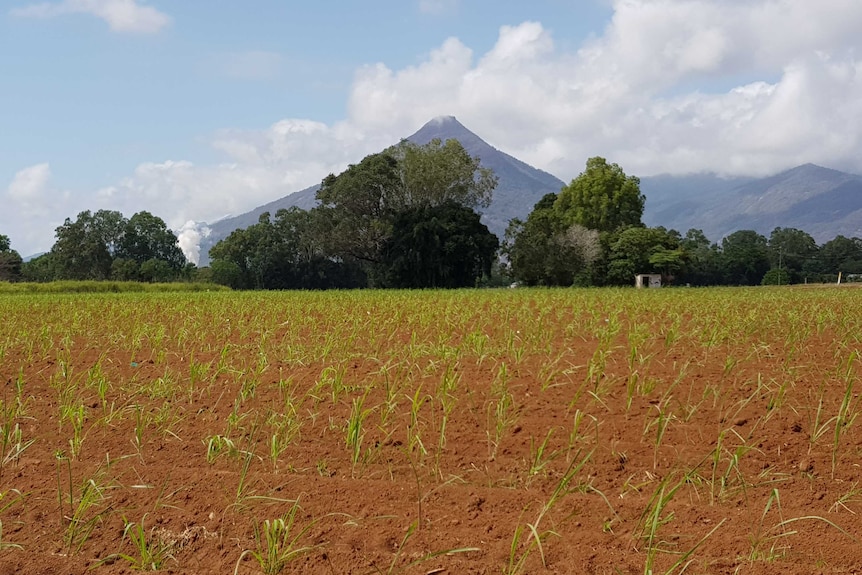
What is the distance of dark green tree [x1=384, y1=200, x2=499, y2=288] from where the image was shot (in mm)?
42156

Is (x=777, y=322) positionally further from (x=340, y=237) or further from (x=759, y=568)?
(x=340, y=237)

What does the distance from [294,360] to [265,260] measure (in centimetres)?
5389

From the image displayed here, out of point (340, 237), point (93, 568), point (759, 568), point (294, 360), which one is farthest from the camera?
point (340, 237)

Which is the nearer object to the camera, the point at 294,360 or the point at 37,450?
the point at 37,450

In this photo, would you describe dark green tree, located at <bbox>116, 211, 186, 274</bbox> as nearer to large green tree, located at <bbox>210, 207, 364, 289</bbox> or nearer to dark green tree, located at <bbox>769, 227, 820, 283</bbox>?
large green tree, located at <bbox>210, 207, 364, 289</bbox>

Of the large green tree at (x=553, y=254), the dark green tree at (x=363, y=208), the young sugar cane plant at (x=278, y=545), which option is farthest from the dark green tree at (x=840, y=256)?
the young sugar cane plant at (x=278, y=545)

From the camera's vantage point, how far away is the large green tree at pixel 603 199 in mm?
52188

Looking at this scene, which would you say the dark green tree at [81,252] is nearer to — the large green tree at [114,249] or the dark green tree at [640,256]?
the large green tree at [114,249]

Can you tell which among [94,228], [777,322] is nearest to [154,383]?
[777,322]

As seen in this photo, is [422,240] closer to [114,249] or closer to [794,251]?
[114,249]

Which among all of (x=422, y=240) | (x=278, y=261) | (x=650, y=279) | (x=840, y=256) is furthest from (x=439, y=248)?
(x=840, y=256)

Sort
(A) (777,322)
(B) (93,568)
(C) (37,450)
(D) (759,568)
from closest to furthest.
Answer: (D) (759,568) < (B) (93,568) < (C) (37,450) < (A) (777,322)

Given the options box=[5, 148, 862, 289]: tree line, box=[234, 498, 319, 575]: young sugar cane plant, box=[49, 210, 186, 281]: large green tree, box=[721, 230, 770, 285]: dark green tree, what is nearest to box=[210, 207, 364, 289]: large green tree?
box=[5, 148, 862, 289]: tree line

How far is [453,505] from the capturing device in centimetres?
336
